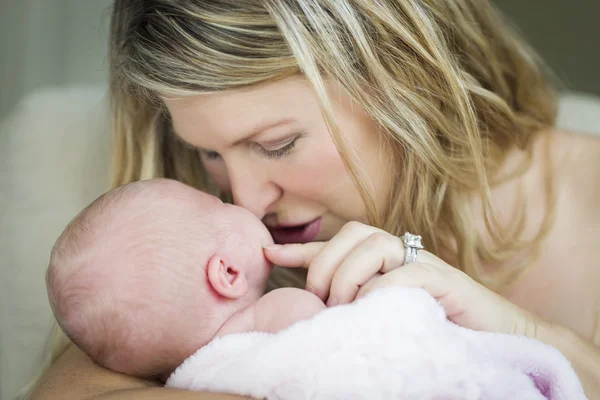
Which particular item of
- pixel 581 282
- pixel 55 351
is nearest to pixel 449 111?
pixel 581 282

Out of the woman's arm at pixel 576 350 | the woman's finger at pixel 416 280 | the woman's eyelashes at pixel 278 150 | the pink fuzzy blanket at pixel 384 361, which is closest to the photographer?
the pink fuzzy blanket at pixel 384 361

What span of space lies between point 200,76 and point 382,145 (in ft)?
1.45

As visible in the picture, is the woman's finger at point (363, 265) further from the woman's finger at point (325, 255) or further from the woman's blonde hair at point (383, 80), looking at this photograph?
the woman's blonde hair at point (383, 80)

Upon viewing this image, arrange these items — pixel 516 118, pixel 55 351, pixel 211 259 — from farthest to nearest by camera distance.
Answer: pixel 516 118 → pixel 55 351 → pixel 211 259

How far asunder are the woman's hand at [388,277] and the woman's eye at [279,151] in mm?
227

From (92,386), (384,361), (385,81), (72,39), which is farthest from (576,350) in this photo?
(72,39)

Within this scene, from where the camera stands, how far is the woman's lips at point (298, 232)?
1.66m

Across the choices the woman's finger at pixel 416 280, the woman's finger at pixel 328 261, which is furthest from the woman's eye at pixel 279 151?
the woman's finger at pixel 416 280

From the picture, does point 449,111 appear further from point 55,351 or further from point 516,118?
point 55,351

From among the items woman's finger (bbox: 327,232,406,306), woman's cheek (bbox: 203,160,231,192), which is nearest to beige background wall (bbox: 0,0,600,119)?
woman's cheek (bbox: 203,160,231,192)

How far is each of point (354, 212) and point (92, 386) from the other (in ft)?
2.33

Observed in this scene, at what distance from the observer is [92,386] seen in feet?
3.83

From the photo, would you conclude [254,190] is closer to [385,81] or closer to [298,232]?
[298,232]

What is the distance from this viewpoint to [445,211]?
65.9 inches
